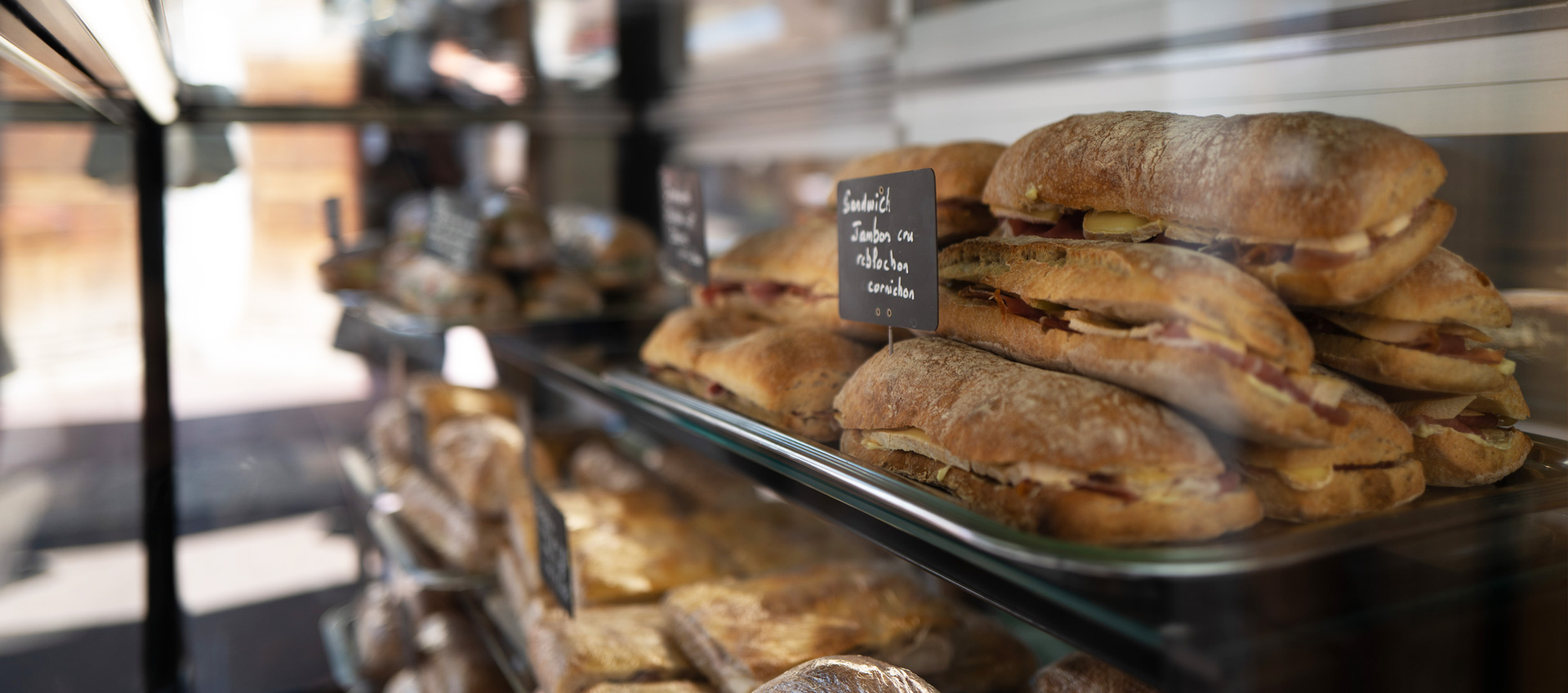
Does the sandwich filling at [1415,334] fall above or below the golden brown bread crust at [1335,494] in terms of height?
above

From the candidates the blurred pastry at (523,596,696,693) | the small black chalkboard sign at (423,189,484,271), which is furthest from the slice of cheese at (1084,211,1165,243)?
the small black chalkboard sign at (423,189,484,271)

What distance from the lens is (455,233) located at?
265cm

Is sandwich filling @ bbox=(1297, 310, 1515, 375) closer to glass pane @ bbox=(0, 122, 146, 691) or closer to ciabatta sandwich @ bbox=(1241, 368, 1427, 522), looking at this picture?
ciabatta sandwich @ bbox=(1241, 368, 1427, 522)

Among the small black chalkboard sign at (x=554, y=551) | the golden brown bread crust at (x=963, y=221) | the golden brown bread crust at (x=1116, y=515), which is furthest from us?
the small black chalkboard sign at (x=554, y=551)

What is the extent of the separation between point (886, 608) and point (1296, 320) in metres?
0.83

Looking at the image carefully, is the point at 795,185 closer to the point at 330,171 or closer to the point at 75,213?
the point at 330,171

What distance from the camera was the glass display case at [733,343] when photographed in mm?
831

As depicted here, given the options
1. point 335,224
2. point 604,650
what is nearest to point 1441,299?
point 604,650

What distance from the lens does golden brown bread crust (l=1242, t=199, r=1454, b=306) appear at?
2.81ft

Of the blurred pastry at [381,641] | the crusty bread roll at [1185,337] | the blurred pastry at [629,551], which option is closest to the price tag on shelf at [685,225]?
the blurred pastry at [629,551]

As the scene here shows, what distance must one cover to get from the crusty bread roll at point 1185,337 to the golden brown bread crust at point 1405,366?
0.11 metres

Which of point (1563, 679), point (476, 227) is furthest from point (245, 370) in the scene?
point (1563, 679)

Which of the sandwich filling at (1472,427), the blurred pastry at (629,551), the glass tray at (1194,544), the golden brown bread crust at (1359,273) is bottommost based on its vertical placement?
the blurred pastry at (629,551)

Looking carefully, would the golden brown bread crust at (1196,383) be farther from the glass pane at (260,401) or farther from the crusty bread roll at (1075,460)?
the glass pane at (260,401)
